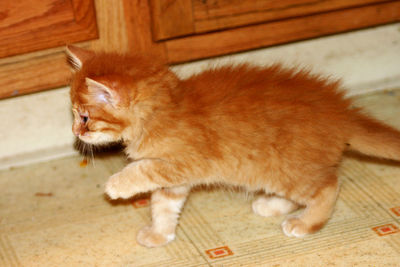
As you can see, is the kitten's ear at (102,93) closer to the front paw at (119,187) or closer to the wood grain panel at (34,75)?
the front paw at (119,187)

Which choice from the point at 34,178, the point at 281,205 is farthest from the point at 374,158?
the point at 34,178

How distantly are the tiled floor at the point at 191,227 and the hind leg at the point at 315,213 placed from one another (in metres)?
0.03

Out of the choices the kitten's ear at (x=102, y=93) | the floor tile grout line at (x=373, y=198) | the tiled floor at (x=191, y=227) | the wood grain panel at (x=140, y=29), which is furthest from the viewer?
the wood grain panel at (x=140, y=29)

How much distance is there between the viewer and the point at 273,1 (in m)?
2.17

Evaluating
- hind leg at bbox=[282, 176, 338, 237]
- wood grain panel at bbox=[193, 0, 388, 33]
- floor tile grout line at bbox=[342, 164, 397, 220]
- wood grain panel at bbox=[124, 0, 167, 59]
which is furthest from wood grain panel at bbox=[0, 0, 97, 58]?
floor tile grout line at bbox=[342, 164, 397, 220]

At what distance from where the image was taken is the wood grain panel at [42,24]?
195 cm

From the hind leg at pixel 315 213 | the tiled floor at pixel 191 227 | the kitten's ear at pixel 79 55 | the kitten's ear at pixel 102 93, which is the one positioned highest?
the kitten's ear at pixel 79 55

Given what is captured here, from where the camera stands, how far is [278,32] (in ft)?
7.38

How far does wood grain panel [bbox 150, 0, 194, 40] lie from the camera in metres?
2.07

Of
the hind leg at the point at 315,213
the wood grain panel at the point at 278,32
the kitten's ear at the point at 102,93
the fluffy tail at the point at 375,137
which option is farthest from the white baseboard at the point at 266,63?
the kitten's ear at the point at 102,93

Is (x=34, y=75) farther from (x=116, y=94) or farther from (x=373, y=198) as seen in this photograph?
(x=373, y=198)

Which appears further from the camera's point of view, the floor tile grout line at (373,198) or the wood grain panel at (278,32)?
the wood grain panel at (278,32)

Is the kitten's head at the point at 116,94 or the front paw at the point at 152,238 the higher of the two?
the kitten's head at the point at 116,94

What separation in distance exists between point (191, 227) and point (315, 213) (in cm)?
38
